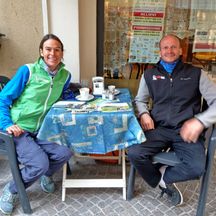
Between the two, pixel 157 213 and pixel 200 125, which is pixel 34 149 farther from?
pixel 200 125

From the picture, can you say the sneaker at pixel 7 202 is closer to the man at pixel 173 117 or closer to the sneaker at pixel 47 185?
the sneaker at pixel 47 185

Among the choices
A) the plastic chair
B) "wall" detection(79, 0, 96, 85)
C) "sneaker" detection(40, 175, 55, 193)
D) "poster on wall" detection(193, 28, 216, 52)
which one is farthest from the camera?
"poster on wall" detection(193, 28, 216, 52)

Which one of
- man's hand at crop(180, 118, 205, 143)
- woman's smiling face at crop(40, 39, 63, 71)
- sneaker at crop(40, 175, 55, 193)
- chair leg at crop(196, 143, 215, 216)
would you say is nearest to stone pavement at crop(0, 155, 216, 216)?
sneaker at crop(40, 175, 55, 193)

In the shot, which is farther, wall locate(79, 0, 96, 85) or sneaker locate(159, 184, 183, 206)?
wall locate(79, 0, 96, 85)

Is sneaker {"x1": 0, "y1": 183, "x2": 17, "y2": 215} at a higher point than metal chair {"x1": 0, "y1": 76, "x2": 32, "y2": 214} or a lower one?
lower

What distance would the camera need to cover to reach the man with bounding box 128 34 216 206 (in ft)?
5.91

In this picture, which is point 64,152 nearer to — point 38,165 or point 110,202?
point 38,165

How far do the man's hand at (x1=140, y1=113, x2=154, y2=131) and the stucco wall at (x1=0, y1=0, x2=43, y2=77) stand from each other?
1.33m

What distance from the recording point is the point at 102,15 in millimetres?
2611

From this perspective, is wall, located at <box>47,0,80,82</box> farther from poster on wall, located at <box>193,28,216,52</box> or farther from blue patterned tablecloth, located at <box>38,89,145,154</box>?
poster on wall, located at <box>193,28,216,52</box>

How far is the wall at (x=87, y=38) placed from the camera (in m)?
2.52

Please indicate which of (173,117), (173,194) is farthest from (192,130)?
(173,194)

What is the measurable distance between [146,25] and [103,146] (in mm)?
1564

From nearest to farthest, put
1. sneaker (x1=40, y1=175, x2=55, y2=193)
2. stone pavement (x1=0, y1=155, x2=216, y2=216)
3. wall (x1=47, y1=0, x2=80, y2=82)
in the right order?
stone pavement (x1=0, y1=155, x2=216, y2=216) → sneaker (x1=40, y1=175, x2=55, y2=193) → wall (x1=47, y1=0, x2=80, y2=82)
